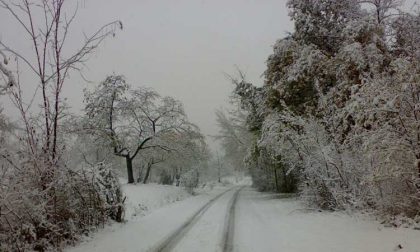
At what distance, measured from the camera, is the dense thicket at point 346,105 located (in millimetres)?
10086

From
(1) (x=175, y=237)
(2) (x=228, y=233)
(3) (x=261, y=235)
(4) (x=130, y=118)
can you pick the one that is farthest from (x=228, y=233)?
(4) (x=130, y=118)

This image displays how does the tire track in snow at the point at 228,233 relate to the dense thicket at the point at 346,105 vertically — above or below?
below

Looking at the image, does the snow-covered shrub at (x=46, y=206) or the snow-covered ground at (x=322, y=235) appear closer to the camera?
the snow-covered ground at (x=322, y=235)

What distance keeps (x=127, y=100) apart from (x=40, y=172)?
29765 millimetres

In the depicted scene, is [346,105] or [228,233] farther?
[346,105]

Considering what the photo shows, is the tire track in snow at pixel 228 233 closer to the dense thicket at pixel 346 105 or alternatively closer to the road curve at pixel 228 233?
the road curve at pixel 228 233

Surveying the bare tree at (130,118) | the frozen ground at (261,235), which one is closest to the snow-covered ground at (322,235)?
the frozen ground at (261,235)

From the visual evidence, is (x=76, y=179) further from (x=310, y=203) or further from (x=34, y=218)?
(x=310, y=203)

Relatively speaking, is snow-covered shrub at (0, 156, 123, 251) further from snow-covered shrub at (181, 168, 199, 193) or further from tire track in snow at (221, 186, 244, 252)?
snow-covered shrub at (181, 168, 199, 193)

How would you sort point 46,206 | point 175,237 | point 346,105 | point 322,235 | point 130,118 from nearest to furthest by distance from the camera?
point 46,206
point 322,235
point 175,237
point 346,105
point 130,118

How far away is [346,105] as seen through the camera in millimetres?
12633

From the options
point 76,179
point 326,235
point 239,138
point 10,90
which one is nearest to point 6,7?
point 10,90

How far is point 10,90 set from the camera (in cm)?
908

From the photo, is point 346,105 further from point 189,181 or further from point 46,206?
point 189,181
